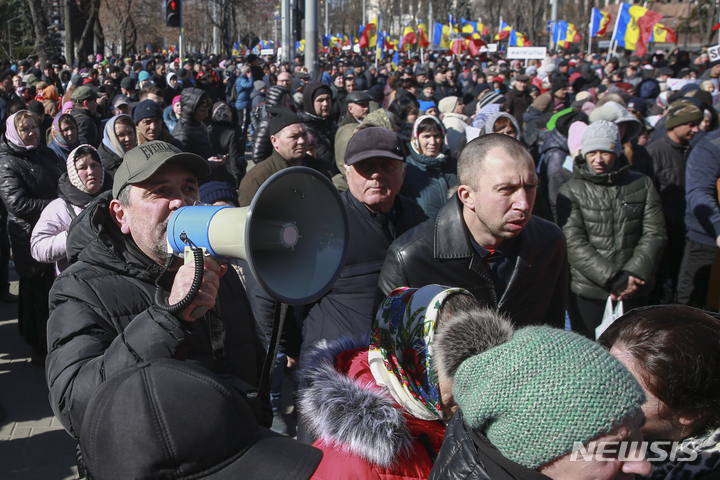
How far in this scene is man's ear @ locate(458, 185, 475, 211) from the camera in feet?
7.68

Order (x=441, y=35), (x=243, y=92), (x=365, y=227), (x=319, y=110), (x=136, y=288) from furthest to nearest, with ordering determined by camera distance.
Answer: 1. (x=441, y=35)
2. (x=243, y=92)
3. (x=319, y=110)
4. (x=365, y=227)
5. (x=136, y=288)

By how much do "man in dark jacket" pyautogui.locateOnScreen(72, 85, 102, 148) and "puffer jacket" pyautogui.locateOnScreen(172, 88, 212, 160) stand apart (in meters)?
0.95

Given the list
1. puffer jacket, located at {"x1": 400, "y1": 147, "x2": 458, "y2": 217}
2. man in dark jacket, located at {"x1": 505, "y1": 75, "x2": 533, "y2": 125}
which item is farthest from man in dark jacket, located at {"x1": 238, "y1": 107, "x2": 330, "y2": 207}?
man in dark jacket, located at {"x1": 505, "y1": 75, "x2": 533, "y2": 125}

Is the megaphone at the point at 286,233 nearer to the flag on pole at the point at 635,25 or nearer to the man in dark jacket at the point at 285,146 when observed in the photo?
the man in dark jacket at the point at 285,146

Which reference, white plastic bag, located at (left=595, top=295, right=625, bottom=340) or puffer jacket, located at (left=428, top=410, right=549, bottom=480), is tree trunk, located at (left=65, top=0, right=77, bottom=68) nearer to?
white plastic bag, located at (left=595, top=295, right=625, bottom=340)

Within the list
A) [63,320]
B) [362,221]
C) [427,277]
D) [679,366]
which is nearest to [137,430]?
[63,320]

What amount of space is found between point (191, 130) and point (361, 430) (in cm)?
505

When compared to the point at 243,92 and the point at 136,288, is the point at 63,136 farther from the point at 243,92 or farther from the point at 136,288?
the point at 243,92

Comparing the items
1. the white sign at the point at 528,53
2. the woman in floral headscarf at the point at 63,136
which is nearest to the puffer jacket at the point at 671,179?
the woman in floral headscarf at the point at 63,136

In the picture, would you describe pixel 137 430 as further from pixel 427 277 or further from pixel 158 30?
pixel 158 30

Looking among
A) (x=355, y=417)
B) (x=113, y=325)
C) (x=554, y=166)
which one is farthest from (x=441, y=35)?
(x=355, y=417)

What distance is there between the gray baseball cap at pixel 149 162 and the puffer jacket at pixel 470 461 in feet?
3.67

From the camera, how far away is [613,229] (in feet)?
12.3

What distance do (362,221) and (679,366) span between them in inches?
62.4
